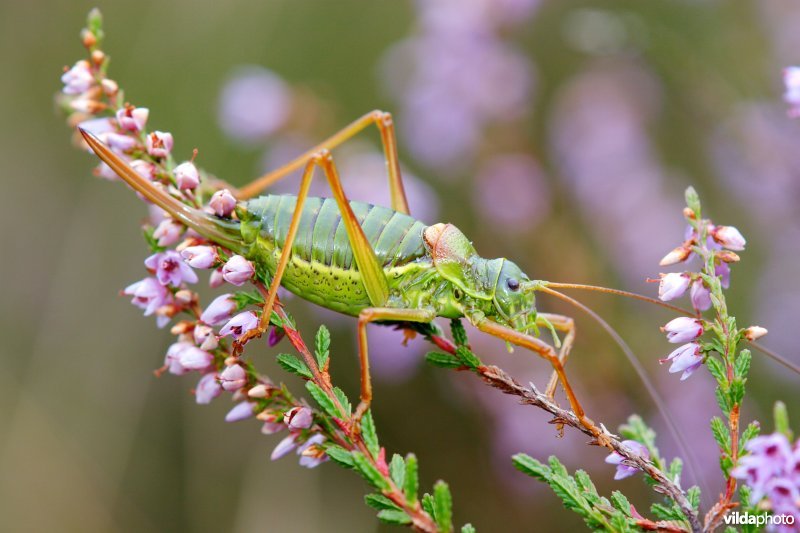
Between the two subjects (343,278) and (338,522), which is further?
(338,522)

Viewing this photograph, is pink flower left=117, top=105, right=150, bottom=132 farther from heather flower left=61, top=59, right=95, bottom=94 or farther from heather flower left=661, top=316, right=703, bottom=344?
heather flower left=661, top=316, right=703, bottom=344

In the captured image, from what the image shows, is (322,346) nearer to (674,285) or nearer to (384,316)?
(384,316)

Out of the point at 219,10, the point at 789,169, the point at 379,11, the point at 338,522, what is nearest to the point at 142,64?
the point at 219,10

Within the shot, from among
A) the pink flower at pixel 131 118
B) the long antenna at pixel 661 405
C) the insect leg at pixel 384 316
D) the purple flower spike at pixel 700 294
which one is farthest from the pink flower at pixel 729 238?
the pink flower at pixel 131 118

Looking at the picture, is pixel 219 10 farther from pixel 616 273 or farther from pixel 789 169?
pixel 789 169

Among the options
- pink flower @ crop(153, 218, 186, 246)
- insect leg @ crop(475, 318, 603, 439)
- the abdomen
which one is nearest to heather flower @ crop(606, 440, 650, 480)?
insect leg @ crop(475, 318, 603, 439)

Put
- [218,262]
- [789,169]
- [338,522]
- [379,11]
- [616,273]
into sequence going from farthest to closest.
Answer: [379,11], [616,273], [338,522], [789,169], [218,262]
